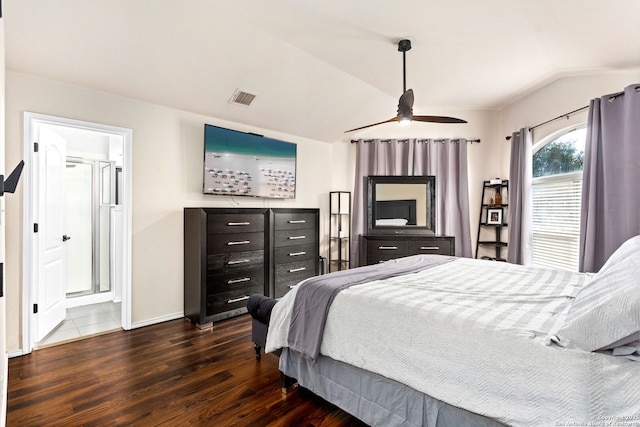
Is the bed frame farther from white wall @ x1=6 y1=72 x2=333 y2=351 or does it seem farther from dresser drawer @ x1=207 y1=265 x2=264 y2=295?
white wall @ x1=6 y1=72 x2=333 y2=351

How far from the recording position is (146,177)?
3.30 metres

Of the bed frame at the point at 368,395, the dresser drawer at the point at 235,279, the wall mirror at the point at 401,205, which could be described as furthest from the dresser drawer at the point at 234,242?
the wall mirror at the point at 401,205

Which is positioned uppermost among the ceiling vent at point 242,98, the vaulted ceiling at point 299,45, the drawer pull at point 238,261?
the vaulted ceiling at point 299,45

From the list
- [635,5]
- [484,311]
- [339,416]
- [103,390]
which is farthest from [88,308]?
[635,5]

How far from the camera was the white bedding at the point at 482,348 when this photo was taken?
1057 mm

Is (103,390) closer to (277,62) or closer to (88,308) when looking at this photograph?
(88,308)

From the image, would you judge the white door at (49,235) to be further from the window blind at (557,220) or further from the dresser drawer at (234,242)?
the window blind at (557,220)

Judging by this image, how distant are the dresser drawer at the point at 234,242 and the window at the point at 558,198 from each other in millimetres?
3517

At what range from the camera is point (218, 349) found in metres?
2.76

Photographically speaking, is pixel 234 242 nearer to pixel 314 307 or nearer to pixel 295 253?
pixel 295 253

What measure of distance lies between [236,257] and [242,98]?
1.78m

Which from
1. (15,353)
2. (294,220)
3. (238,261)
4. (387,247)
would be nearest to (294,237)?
(294,220)

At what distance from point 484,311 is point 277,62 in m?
2.82

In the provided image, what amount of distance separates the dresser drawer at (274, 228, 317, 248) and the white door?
2.21 m
